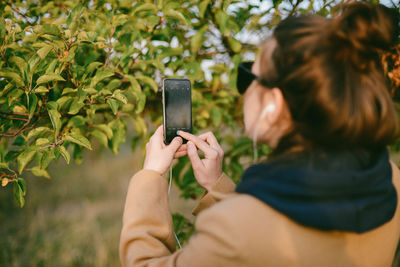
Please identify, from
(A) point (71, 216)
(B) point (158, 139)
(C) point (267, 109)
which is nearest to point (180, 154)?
(B) point (158, 139)

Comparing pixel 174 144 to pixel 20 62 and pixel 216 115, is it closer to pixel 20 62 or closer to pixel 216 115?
pixel 216 115

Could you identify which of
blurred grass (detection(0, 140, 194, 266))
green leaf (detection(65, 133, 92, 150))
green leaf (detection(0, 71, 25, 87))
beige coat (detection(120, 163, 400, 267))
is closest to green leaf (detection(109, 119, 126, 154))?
green leaf (detection(65, 133, 92, 150))

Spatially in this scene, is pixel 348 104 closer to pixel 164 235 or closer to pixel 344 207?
Answer: pixel 344 207

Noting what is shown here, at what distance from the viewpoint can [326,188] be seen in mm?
769

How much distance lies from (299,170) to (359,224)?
236 mm

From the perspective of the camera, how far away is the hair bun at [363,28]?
790 millimetres

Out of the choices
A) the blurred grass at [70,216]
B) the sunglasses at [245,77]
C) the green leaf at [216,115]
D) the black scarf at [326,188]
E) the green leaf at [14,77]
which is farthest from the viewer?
the blurred grass at [70,216]

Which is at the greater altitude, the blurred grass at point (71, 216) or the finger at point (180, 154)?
the finger at point (180, 154)

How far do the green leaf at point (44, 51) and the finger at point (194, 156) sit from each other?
0.71 m

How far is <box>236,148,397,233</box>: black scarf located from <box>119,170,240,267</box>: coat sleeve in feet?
0.45

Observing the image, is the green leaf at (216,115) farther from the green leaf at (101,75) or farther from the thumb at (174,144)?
the green leaf at (101,75)

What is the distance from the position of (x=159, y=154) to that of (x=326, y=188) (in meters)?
0.69

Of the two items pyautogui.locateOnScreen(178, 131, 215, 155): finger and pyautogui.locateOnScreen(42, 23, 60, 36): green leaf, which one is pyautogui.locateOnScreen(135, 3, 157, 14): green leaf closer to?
pyautogui.locateOnScreen(42, 23, 60, 36): green leaf

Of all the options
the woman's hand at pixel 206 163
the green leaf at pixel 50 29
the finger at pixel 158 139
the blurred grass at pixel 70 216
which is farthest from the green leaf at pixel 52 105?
the blurred grass at pixel 70 216
